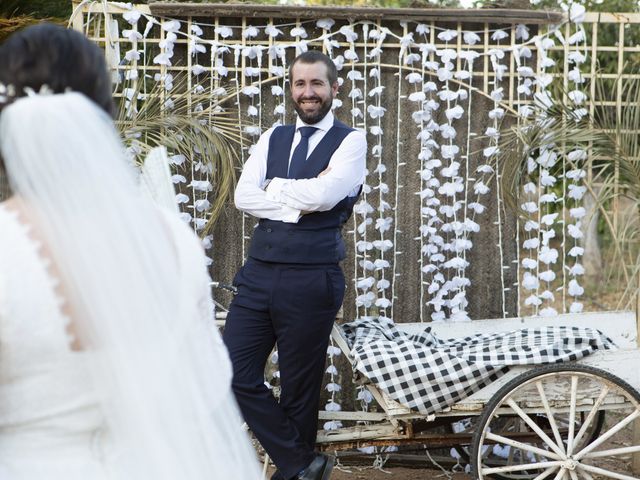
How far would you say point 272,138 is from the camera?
459 centimetres

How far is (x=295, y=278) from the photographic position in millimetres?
4297

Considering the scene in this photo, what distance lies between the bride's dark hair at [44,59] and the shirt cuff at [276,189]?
2.71m

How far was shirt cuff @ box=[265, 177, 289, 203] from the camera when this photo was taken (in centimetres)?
437

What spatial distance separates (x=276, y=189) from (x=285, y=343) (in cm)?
67

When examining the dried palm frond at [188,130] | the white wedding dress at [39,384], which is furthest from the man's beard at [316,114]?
the white wedding dress at [39,384]

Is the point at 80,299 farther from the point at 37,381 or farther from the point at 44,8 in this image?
the point at 44,8

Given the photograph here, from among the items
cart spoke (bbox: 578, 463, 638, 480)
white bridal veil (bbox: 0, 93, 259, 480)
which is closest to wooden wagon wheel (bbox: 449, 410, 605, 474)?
cart spoke (bbox: 578, 463, 638, 480)

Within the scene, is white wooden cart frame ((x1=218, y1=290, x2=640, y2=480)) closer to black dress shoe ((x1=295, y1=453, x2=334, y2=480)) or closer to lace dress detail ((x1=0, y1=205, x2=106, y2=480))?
black dress shoe ((x1=295, y1=453, x2=334, y2=480))

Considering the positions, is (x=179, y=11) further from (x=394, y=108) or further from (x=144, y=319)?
(x=144, y=319)

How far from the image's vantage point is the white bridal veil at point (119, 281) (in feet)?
5.31

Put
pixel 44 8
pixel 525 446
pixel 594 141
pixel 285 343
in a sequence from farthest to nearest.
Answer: pixel 44 8 → pixel 594 141 → pixel 285 343 → pixel 525 446

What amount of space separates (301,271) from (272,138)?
2.20 ft

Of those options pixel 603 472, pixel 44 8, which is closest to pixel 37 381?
pixel 603 472

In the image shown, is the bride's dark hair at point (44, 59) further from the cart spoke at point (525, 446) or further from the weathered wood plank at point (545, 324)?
the weathered wood plank at point (545, 324)
